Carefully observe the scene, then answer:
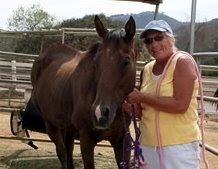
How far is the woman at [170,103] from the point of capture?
8.63ft

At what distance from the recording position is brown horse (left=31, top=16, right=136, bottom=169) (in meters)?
3.10

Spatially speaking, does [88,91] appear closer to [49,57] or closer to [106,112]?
[106,112]

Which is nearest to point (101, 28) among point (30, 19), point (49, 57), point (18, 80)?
point (49, 57)

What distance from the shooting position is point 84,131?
14.2 ft

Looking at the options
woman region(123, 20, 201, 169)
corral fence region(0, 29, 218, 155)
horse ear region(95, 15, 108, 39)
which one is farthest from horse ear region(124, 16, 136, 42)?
corral fence region(0, 29, 218, 155)

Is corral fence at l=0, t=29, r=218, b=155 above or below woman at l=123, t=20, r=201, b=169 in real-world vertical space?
below

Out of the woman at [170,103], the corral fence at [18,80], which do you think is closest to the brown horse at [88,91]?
the woman at [170,103]

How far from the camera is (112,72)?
3.15 metres

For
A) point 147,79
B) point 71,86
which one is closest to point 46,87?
point 71,86

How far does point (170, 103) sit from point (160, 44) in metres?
0.34

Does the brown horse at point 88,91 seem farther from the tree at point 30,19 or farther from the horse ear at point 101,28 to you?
the tree at point 30,19

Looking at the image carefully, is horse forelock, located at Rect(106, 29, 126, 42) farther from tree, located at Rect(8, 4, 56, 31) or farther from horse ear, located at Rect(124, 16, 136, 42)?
tree, located at Rect(8, 4, 56, 31)

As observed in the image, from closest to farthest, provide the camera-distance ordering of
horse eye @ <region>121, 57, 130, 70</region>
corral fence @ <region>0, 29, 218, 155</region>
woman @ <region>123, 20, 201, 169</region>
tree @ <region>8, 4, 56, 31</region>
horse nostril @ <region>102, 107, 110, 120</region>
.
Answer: woman @ <region>123, 20, 201, 169</region>
horse nostril @ <region>102, 107, 110, 120</region>
horse eye @ <region>121, 57, 130, 70</region>
corral fence @ <region>0, 29, 218, 155</region>
tree @ <region>8, 4, 56, 31</region>

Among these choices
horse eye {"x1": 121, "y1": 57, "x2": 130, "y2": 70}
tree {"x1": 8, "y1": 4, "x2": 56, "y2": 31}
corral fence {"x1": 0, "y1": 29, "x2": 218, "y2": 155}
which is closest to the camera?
horse eye {"x1": 121, "y1": 57, "x2": 130, "y2": 70}
